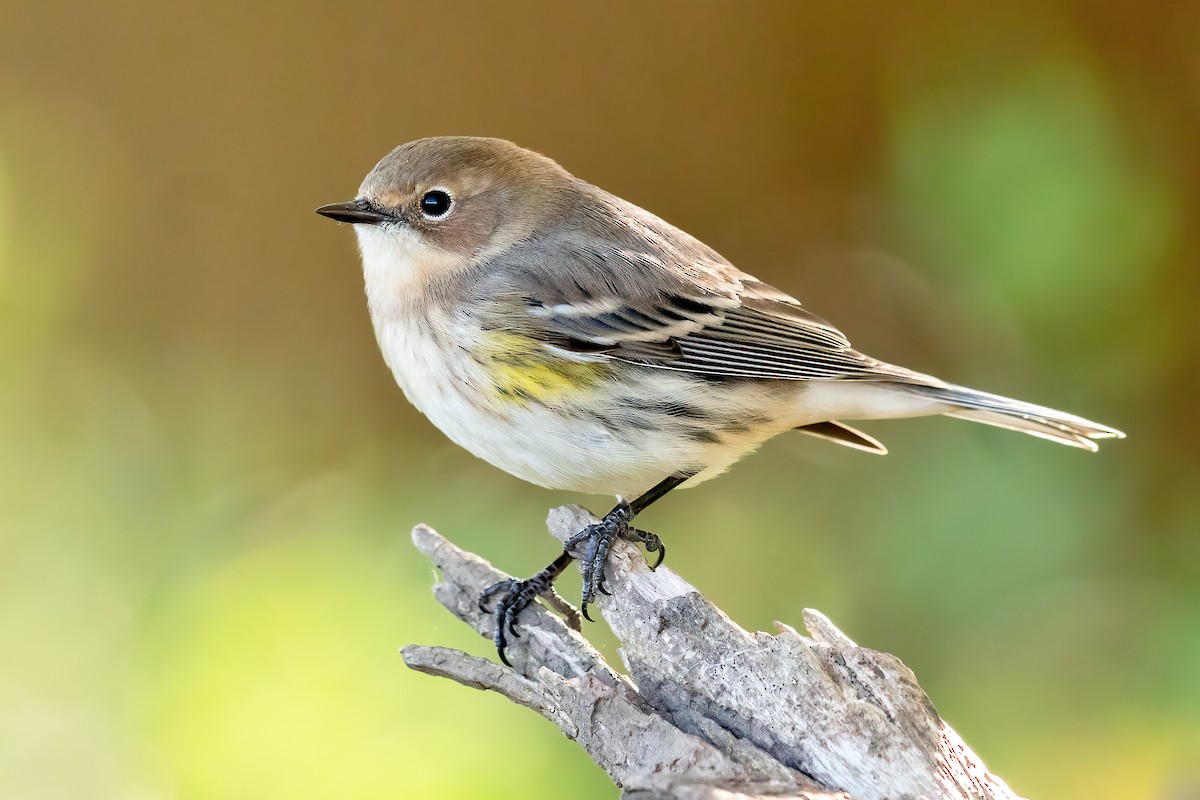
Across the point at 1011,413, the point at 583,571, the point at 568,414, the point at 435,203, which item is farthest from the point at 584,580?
the point at 1011,413

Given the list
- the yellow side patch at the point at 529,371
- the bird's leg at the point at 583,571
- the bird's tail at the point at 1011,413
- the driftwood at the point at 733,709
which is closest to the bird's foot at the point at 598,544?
the bird's leg at the point at 583,571

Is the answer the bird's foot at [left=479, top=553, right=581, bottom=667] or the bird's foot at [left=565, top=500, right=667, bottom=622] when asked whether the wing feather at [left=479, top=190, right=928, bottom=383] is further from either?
the bird's foot at [left=479, top=553, right=581, bottom=667]

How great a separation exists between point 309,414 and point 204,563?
80 cm

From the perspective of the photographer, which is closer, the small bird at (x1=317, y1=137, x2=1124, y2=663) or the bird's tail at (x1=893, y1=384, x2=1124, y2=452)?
the small bird at (x1=317, y1=137, x2=1124, y2=663)

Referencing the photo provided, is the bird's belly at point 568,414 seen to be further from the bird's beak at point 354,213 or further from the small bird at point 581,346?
the bird's beak at point 354,213

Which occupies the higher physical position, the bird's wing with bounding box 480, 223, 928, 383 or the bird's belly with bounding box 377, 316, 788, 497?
the bird's wing with bounding box 480, 223, 928, 383

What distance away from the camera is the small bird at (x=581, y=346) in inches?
86.2

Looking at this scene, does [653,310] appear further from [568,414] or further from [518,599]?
[518,599]

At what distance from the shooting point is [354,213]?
2.33 m

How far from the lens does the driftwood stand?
1555 millimetres

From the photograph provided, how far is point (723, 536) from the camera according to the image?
11.9 feet

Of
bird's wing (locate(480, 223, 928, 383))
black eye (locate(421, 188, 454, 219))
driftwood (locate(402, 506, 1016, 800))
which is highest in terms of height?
black eye (locate(421, 188, 454, 219))

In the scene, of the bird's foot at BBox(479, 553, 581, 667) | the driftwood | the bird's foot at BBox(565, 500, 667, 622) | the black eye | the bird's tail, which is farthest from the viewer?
the bird's tail

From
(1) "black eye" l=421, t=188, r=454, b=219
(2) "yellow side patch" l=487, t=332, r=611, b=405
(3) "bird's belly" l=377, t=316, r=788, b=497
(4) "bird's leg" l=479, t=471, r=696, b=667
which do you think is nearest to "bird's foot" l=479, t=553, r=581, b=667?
(4) "bird's leg" l=479, t=471, r=696, b=667
